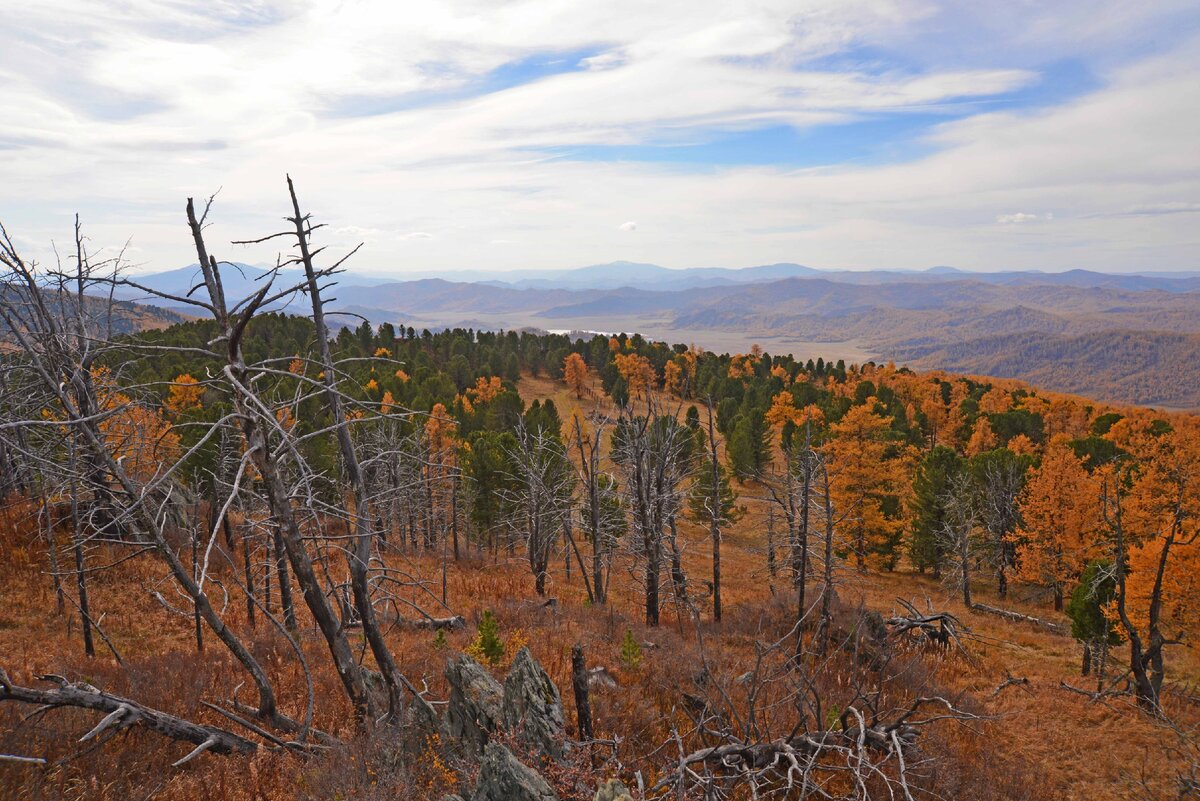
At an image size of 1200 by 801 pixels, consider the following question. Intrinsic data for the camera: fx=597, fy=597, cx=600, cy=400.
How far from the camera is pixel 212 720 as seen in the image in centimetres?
847

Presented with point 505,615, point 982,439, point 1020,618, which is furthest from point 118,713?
point 982,439

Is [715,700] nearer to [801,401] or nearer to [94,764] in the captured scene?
[94,764]

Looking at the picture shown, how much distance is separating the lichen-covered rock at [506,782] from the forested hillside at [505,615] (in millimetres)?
27

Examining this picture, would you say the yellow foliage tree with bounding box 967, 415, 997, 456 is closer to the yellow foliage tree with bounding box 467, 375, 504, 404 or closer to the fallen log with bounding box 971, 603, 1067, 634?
Result: the fallen log with bounding box 971, 603, 1067, 634

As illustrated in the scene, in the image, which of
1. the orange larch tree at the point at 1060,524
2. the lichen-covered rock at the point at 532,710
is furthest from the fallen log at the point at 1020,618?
the lichen-covered rock at the point at 532,710

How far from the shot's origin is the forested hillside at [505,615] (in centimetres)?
612

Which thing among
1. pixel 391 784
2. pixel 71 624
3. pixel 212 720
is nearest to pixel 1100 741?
pixel 391 784

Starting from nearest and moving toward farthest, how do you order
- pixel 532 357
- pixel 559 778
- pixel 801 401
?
pixel 559 778
pixel 801 401
pixel 532 357

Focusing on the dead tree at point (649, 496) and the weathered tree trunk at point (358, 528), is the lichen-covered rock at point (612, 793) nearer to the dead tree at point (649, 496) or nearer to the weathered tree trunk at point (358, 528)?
the weathered tree trunk at point (358, 528)

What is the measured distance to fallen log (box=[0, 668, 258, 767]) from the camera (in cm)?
530

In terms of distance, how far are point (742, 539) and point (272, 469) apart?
50.1 m

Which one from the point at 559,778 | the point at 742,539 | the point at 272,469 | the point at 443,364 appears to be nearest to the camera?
the point at 272,469

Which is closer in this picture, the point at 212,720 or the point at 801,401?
the point at 212,720

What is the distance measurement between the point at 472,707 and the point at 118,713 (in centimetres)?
359
